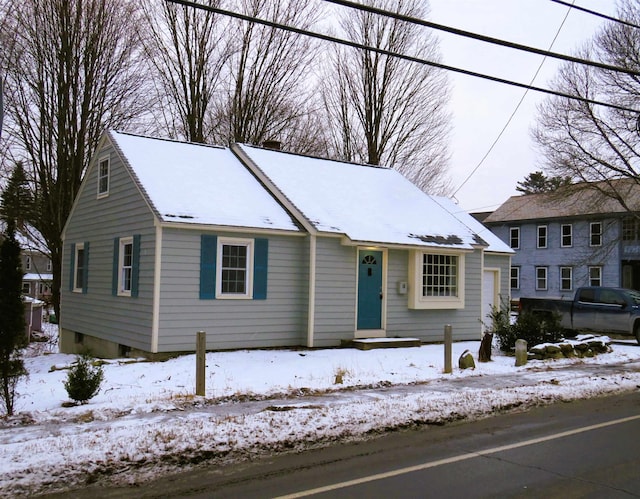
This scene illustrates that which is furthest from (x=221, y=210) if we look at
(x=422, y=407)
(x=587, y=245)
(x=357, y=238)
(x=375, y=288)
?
(x=587, y=245)

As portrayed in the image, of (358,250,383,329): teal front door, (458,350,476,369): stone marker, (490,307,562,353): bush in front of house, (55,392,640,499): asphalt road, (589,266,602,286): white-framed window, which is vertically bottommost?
(55,392,640,499): asphalt road

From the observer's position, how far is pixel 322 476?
243 inches

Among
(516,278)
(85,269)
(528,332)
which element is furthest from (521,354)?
(516,278)

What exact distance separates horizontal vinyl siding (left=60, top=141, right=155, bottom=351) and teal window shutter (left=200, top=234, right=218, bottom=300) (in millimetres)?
1147

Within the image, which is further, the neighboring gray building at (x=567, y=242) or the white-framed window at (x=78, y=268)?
the neighboring gray building at (x=567, y=242)

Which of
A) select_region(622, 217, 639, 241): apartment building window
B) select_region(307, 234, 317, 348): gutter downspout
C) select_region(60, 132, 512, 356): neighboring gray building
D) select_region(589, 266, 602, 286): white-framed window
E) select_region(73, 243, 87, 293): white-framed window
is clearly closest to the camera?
select_region(60, 132, 512, 356): neighboring gray building

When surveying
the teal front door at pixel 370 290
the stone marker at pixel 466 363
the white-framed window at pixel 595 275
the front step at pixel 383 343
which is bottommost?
the stone marker at pixel 466 363

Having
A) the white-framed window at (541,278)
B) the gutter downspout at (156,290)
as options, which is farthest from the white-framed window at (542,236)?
the gutter downspout at (156,290)

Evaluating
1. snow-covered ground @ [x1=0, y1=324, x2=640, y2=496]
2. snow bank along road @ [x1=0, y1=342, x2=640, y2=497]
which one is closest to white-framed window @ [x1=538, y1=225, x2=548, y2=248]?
snow-covered ground @ [x1=0, y1=324, x2=640, y2=496]

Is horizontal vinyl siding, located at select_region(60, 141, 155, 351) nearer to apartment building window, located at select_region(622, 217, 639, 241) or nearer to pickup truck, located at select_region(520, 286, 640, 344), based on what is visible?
pickup truck, located at select_region(520, 286, 640, 344)

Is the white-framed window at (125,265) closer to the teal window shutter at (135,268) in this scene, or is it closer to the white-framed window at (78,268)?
the teal window shutter at (135,268)

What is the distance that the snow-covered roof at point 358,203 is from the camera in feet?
54.3

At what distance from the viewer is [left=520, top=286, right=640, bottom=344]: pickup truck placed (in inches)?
762

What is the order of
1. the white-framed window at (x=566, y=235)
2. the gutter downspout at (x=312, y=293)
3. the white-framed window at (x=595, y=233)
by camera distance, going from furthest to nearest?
1. the white-framed window at (x=566, y=235)
2. the white-framed window at (x=595, y=233)
3. the gutter downspout at (x=312, y=293)
